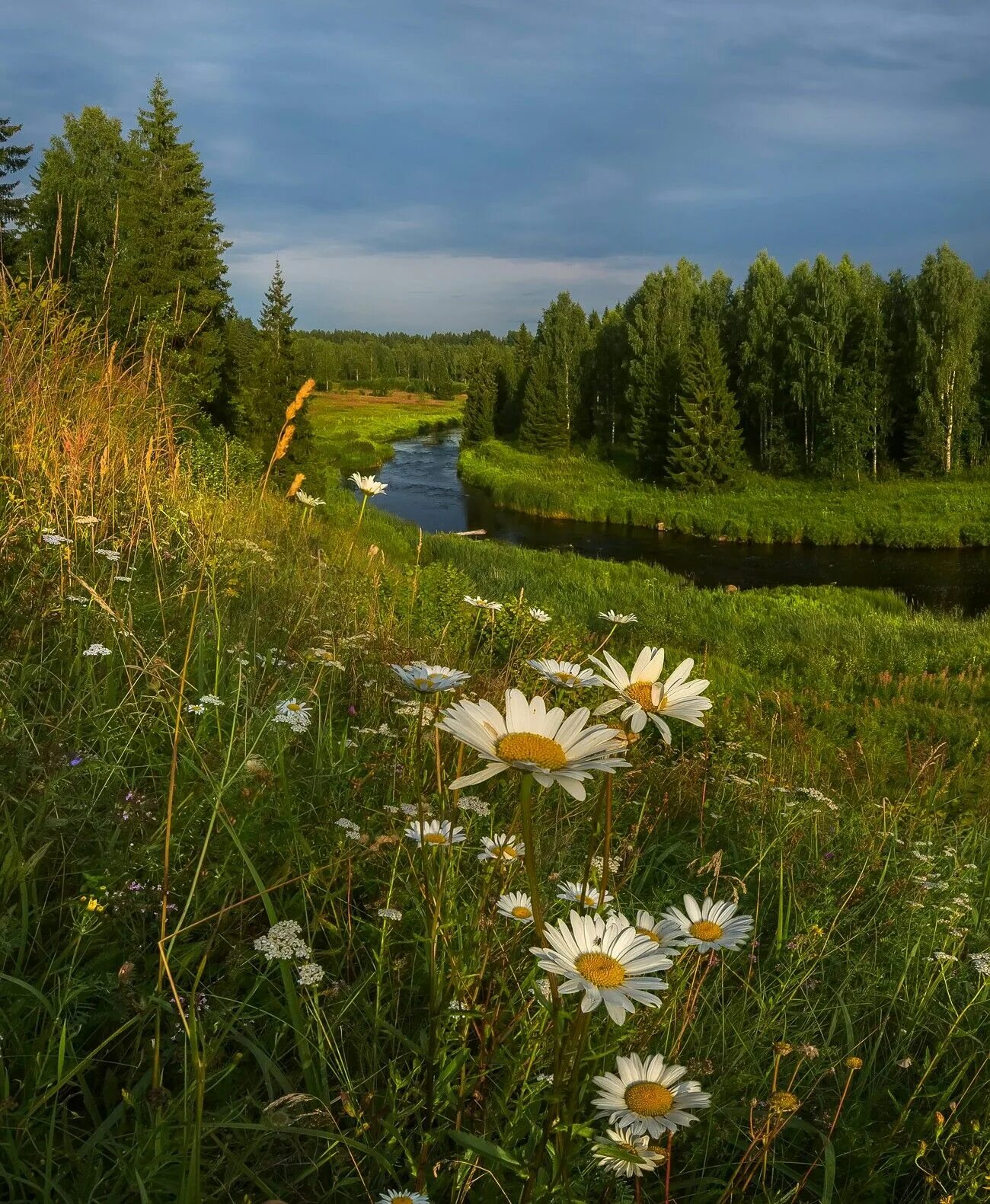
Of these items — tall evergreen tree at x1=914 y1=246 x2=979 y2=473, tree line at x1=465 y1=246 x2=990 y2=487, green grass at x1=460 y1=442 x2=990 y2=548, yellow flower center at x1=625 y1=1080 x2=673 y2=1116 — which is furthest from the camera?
tree line at x1=465 y1=246 x2=990 y2=487

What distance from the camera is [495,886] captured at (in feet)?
5.60

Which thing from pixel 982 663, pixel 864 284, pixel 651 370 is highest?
pixel 864 284

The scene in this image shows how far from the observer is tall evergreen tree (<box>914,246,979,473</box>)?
3244 centimetres

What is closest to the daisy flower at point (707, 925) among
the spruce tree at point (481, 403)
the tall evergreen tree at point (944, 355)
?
the tall evergreen tree at point (944, 355)

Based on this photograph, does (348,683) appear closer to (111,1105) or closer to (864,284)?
(111,1105)

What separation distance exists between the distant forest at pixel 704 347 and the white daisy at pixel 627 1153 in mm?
21341

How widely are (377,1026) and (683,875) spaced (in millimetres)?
1768

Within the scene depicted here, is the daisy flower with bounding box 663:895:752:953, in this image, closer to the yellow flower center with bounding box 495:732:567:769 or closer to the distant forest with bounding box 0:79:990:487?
the yellow flower center with bounding box 495:732:567:769

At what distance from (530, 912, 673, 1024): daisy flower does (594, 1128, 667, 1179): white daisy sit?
0.51 ft

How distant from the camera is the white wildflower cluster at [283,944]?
1309 millimetres

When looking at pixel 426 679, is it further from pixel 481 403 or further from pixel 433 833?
pixel 481 403

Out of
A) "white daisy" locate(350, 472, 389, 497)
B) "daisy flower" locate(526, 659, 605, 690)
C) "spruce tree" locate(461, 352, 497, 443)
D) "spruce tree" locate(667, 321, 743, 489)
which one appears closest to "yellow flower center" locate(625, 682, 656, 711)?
"daisy flower" locate(526, 659, 605, 690)

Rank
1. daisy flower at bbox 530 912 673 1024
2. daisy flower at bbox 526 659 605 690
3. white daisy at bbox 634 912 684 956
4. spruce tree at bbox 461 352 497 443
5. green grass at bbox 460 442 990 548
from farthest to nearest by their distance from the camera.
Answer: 1. spruce tree at bbox 461 352 497 443
2. green grass at bbox 460 442 990 548
3. daisy flower at bbox 526 659 605 690
4. white daisy at bbox 634 912 684 956
5. daisy flower at bbox 530 912 673 1024

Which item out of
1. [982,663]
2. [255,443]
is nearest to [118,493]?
[982,663]
